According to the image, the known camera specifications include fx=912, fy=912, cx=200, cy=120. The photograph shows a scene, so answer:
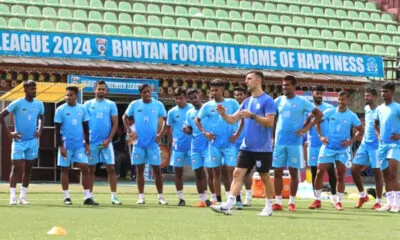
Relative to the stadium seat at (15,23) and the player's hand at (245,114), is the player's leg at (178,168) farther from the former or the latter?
the stadium seat at (15,23)

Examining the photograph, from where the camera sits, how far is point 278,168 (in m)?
15.4

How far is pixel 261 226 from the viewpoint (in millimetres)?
11523

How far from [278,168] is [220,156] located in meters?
1.43

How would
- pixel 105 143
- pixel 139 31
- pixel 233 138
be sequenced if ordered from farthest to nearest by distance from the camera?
pixel 139 31, pixel 105 143, pixel 233 138

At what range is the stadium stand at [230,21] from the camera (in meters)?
29.8

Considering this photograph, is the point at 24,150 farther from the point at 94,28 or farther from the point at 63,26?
the point at 94,28

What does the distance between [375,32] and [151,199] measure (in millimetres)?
20459

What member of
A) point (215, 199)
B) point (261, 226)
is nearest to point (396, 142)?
point (215, 199)

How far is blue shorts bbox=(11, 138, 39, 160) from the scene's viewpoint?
1656 centimetres

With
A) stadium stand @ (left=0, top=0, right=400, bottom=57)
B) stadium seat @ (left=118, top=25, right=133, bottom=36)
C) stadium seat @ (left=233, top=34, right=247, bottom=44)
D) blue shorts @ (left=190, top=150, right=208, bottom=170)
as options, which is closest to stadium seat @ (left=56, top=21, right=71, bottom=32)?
stadium stand @ (left=0, top=0, right=400, bottom=57)

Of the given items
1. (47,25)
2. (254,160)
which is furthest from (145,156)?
(47,25)

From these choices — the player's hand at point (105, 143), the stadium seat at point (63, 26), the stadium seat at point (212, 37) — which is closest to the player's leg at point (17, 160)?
the player's hand at point (105, 143)

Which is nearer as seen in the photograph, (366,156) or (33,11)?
(366,156)

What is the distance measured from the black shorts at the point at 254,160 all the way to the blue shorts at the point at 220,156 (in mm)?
2516
